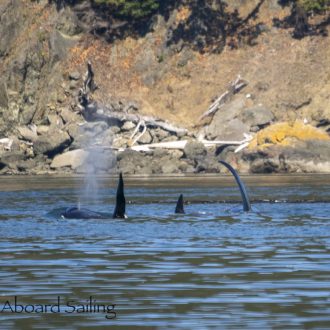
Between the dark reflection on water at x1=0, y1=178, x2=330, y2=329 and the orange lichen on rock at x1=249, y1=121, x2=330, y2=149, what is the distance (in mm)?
35717

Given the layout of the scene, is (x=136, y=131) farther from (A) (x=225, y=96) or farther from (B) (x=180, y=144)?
(A) (x=225, y=96)

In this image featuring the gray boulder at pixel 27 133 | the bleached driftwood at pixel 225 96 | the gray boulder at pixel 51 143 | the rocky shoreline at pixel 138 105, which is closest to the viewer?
the rocky shoreline at pixel 138 105

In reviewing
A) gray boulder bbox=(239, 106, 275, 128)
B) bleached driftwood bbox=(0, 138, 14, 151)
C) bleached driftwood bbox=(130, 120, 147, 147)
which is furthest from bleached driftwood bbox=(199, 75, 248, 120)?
bleached driftwood bbox=(0, 138, 14, 151)

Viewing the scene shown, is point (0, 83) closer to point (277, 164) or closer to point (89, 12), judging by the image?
point (89, 12)

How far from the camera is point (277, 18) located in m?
95.2

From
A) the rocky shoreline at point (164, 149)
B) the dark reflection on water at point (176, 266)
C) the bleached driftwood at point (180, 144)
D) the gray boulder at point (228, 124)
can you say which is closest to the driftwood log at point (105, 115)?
the rocky shoreline at point (164, 149)

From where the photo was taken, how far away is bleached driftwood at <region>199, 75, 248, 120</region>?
88.4 meters

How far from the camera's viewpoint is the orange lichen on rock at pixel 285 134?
76.8 m

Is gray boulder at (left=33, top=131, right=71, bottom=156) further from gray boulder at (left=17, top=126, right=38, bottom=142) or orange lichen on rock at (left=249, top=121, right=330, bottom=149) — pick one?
orange lichen on rock at (left=249, top=121, right=330, bottom=149)

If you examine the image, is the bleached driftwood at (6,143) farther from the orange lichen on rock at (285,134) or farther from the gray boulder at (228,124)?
the orange lichen on rock at (285,134)

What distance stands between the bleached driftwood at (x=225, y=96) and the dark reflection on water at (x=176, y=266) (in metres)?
47.4

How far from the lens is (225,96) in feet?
293

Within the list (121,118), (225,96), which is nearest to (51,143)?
(121,118)

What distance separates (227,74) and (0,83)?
16.5m
